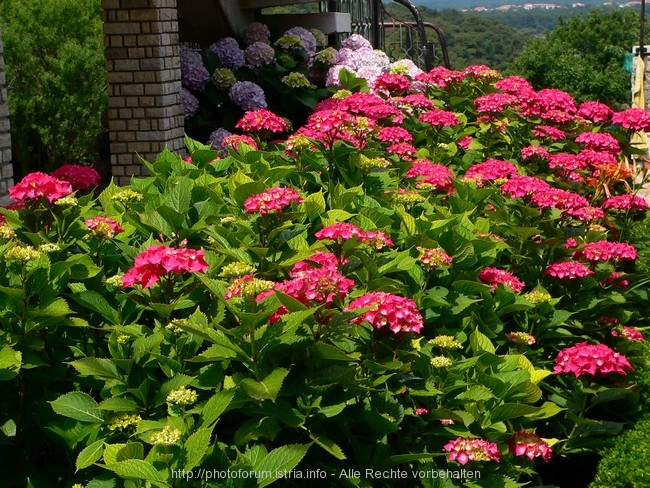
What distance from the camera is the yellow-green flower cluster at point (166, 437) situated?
7.52ft

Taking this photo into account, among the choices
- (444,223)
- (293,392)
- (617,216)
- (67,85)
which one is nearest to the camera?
(293,392)

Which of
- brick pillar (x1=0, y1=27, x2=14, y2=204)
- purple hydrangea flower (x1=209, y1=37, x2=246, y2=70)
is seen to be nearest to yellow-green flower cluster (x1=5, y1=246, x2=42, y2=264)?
brick pillar (x1=0, y1=27, x2=14, y2=204)

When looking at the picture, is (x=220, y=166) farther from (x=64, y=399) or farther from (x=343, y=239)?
(x=64, y=399)

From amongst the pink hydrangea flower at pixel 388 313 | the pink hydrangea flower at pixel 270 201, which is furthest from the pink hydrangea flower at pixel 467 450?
the pink hydrangea flower at pixel 270 201

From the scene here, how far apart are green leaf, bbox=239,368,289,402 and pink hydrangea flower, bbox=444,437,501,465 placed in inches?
26.8

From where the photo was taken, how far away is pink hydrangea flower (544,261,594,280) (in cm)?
393

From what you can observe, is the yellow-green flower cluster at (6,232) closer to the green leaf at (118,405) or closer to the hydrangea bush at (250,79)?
the green leaf at (118,405)

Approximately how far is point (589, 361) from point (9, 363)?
2.07m

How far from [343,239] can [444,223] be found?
2.43 ft

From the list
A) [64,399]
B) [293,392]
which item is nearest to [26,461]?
[64,399]

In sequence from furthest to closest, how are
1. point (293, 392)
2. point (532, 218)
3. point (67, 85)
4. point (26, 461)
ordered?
1. point (67, 85)
2. point (532, 218)
3. point (26, 461)
4. point (293, 392)

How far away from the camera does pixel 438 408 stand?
9.61ft

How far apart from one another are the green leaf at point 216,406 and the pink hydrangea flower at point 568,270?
1944 millimetres

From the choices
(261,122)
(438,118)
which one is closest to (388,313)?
(261,122)
